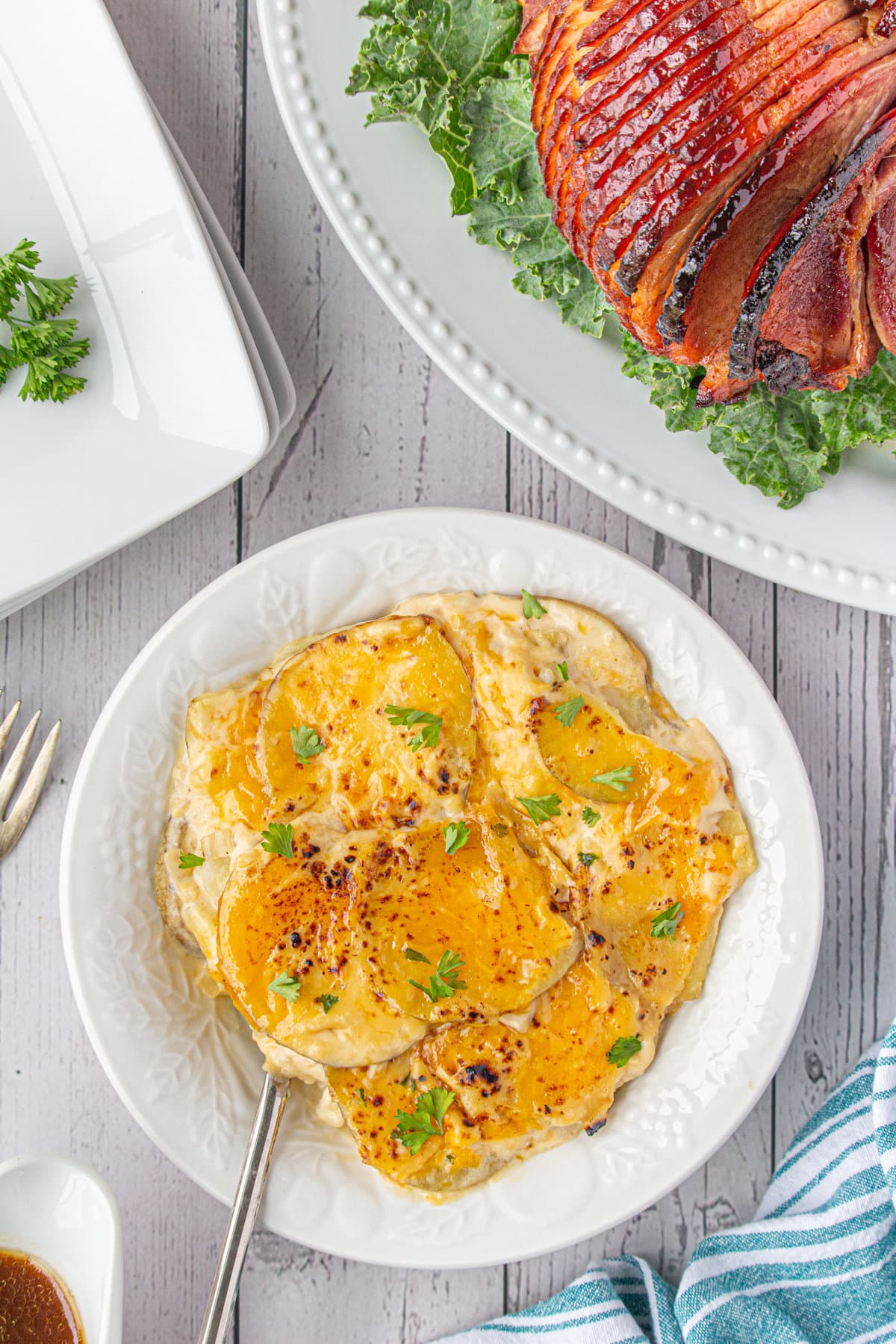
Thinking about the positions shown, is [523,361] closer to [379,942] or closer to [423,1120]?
[379,942]

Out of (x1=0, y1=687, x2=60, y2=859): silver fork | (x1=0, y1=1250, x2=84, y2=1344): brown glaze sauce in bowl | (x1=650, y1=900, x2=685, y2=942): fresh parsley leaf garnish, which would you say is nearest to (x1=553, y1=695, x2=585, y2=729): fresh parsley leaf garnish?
(x1=650, y1=900, x2=685, y2=942): fresh parsley leaf garnish

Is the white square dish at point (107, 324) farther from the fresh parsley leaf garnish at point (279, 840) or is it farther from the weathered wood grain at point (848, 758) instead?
the weathered wood grain at point (848, 758)

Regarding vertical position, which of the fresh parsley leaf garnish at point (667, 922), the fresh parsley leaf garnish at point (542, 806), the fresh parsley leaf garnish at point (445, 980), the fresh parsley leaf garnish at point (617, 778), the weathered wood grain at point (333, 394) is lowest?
the fresh parsley leaf garnish at point (445, 980)

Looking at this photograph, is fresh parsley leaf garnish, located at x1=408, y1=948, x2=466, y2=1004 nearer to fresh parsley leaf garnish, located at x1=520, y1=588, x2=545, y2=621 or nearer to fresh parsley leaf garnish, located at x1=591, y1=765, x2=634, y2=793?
fresh parsley leaf garnish, located at x1=591, y1=765, x2=634, y2=793

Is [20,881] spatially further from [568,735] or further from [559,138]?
[559,138]

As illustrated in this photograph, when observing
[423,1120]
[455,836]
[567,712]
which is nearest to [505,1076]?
[423,1120]

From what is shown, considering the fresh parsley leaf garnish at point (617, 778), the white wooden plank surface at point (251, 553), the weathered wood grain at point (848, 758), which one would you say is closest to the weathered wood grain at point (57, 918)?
the white wooden plank surface at point (251, 553)
